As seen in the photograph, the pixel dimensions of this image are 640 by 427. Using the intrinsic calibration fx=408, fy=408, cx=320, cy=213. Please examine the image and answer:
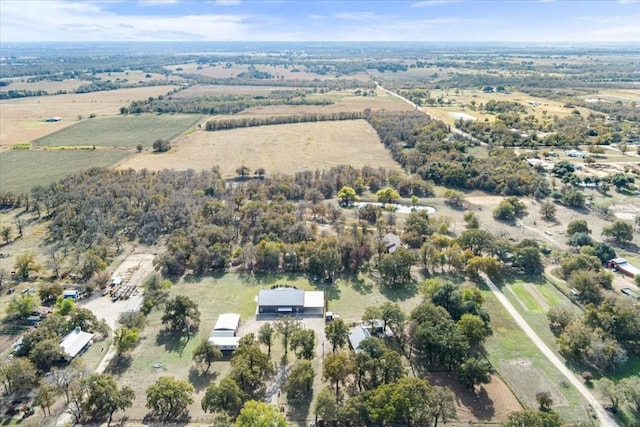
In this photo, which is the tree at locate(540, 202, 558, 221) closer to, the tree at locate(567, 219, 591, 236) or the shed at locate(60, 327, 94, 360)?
the tree at locate(567, 219, 591, 236)

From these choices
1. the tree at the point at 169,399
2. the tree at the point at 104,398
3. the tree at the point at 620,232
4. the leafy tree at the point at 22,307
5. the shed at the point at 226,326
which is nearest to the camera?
the tree at the point at 104,398

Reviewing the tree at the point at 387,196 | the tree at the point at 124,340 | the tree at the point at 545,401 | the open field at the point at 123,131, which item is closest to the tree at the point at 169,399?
the tree at the point at 124,340

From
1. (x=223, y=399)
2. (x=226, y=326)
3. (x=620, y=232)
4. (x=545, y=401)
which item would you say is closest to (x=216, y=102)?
(x=226, y=326)

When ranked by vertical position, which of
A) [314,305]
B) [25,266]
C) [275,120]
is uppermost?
[275,120]

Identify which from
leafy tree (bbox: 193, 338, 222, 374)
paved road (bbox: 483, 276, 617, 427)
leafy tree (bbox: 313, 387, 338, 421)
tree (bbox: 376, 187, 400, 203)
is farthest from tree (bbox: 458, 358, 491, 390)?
tree (bbox: 376, 187, 400, 203)

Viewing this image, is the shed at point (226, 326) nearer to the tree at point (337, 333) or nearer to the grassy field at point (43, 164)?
the tree at point (337, 333)

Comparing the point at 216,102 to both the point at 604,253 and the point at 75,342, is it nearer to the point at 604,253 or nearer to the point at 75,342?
the point at 75,342
